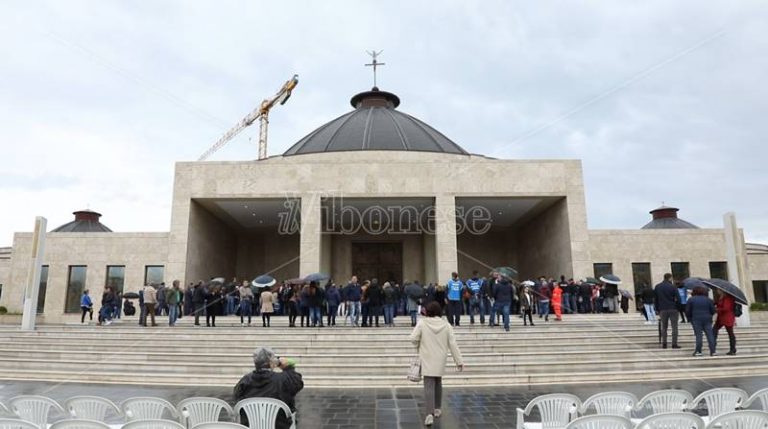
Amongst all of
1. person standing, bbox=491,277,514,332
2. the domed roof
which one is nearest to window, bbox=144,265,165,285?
the domed roof

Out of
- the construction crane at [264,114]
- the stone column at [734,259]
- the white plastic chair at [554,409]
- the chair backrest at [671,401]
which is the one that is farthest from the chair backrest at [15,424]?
the construction crane at [264,114]

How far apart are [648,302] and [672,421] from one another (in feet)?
40.2

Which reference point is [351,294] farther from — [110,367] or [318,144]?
[318,144]

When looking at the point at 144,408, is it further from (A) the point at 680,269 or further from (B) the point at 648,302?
(A) the point at 680,269

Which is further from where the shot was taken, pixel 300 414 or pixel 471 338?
pixel 471 338

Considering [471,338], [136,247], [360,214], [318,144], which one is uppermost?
[318,144]

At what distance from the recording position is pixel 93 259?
24.3 meters

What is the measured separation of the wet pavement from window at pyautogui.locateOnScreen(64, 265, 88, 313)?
1631 cm

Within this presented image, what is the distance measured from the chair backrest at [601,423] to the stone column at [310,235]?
17.7 m

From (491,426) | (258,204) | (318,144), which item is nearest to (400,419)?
(491,426)

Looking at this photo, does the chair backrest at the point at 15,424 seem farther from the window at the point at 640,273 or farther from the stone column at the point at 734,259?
the window at the point at 640,273

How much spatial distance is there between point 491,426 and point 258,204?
63.1 ft

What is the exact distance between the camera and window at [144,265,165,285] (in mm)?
23953

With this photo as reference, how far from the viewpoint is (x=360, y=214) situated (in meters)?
25.4
